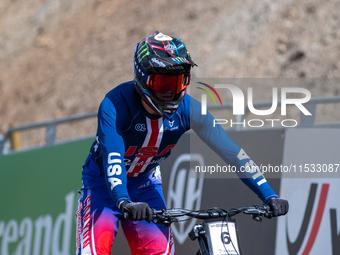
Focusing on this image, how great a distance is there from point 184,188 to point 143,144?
6.02 feet

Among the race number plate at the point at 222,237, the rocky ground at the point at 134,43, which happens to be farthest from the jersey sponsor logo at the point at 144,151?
the rocky ground at the point at 134,43

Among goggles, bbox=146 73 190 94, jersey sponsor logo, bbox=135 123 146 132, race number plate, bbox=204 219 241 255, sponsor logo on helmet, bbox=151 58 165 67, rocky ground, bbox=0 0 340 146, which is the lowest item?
race number plate, bbox=204 219 241 255

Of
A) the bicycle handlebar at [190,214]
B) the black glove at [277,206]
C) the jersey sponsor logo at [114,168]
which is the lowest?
the bicycle handlebar at [190,214]

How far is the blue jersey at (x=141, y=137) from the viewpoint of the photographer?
3.32 m

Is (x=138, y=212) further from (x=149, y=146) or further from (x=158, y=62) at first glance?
(x=158, y=62)

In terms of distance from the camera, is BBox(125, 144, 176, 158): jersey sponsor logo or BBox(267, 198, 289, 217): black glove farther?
BBox(125, 144, 176, 158): jersey sponsor logo

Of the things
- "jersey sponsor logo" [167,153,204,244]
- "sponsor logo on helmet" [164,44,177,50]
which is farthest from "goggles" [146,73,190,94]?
"jersey sponsor logo" [167,153,204,244]

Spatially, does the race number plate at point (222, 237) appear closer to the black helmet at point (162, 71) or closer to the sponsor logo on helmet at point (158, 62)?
the black helmet at point (162, 71)

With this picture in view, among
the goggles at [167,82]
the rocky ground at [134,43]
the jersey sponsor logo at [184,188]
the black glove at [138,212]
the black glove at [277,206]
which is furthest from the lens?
the rocky ground at [134,43]

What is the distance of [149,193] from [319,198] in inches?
74.1

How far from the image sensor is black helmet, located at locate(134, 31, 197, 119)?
10.6ft

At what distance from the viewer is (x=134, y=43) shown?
873 inches

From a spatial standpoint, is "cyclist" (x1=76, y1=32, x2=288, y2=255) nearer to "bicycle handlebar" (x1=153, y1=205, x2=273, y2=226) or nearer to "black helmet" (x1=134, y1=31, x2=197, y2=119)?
"black helmet" (x1=134, y1=31, x2=197, y2=119)

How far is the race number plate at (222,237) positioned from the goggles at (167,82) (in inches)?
40.5
